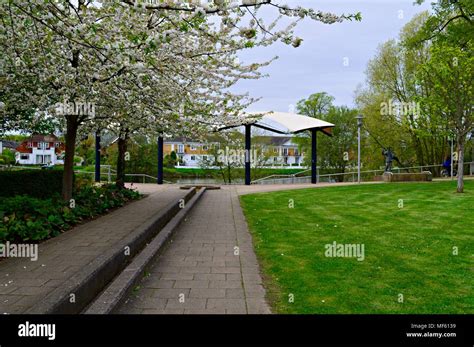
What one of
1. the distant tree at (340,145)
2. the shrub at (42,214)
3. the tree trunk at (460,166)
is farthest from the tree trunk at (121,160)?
the distant tree at (340,145)

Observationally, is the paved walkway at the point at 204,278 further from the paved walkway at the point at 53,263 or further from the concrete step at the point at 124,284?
the paved walkway at the point at 53,263

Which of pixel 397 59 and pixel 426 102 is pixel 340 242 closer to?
pixel 426 102

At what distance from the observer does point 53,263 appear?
225 inches

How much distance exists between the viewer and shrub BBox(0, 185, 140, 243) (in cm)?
707

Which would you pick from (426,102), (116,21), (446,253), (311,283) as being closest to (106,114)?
(116,21)

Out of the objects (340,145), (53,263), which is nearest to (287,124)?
(340,145)

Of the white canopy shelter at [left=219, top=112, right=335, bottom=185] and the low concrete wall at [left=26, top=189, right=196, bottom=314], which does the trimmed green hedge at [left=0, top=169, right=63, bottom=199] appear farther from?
the white canopy shelter at [left=219, top=112, right=335, bottom=185]

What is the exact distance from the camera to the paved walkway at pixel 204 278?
14.3 feet

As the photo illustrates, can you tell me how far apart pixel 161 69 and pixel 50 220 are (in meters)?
3.83

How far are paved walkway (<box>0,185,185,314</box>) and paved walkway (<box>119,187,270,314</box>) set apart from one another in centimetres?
100

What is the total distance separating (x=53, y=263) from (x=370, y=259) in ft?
15.7

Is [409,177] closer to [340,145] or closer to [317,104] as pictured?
[340,145]

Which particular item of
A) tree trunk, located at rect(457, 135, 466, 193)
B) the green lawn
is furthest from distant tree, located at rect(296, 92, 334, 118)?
the green lawn

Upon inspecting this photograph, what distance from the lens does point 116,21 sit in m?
6.18
